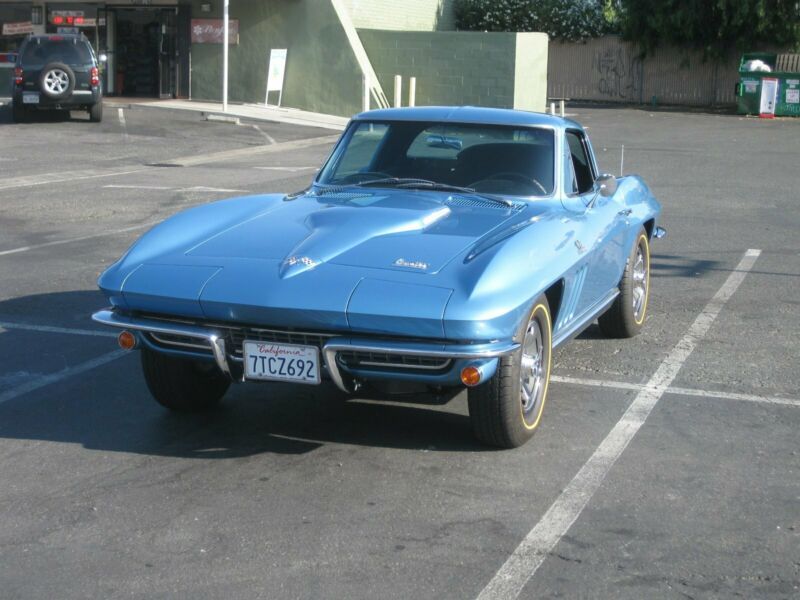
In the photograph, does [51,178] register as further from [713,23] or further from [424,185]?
[713,23]

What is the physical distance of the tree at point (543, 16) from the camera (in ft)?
132

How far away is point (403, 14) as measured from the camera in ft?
115

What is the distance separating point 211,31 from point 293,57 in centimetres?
228

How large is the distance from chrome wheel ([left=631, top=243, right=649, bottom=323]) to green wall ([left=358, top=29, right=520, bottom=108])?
2277 cm

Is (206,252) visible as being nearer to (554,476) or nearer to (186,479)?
(186,479)

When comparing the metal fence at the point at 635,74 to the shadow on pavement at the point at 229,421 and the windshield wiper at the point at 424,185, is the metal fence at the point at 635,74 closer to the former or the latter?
the windshield wiper at the point at 424,185

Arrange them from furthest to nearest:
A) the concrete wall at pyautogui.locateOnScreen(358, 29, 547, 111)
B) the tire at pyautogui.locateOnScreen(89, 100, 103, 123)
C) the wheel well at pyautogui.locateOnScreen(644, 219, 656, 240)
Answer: the concrete wall at pyautogui.locateOnScreen(358, 29, 547, 111) → the tire at pyautogui.locateOnScreen(89, 100, 103, 123) → the wheel well at pyautogui.locateOnScreen(644, 219, 656, 240)

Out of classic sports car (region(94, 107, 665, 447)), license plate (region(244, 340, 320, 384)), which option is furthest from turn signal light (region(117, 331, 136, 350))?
license plate (region(244, 340, 320, 384))

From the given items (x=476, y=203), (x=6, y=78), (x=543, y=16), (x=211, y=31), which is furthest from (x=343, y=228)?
(x=543, y=16)

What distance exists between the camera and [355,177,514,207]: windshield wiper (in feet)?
20.8

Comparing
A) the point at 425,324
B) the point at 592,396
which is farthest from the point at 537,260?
the point at 592,396

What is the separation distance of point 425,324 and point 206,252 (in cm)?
127

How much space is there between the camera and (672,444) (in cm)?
558

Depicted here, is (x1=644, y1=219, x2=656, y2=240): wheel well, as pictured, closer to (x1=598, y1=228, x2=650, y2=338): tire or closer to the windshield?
(x1=598, y1=228, x2=650, y2=338): tire
